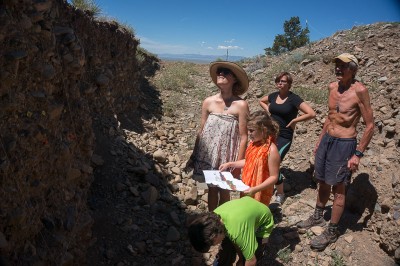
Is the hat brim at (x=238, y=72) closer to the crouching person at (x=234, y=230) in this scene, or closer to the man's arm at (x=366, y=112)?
the man's arm at (x=366, y=112)

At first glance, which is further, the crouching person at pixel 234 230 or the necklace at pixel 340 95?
the necklace at pixel 340 95

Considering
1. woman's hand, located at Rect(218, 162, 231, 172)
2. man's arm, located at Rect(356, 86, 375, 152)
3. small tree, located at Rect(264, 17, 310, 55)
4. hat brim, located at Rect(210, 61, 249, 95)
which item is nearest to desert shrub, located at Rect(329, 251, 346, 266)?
man's arm, located at Rect(356, 86, 375, 152)

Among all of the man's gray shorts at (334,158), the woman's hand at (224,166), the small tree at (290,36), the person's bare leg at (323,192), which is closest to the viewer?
the woman's hand at (224,166)

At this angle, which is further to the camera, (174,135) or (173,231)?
(174,135)

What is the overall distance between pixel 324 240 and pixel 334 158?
36.2 inches

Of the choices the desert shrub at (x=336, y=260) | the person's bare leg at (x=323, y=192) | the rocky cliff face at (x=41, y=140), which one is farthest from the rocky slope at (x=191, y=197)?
the rocky cliff face at (x=41, y=140)

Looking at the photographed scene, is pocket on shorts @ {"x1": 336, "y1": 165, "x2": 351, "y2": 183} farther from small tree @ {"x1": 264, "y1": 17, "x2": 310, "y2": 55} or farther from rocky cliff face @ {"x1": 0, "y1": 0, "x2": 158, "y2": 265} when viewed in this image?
small tree @ {"x1": 264, "y1": 17, "x2": 310, "y2": 55}

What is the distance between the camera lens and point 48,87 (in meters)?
2.58

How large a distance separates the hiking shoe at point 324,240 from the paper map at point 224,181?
1340 millimetres

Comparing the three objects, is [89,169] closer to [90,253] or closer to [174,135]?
[90,253]

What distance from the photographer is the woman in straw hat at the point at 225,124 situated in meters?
3.27

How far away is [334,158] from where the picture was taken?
346 cm

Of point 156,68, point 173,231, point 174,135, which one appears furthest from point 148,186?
point 156,68

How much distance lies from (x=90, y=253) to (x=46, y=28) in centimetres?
201
